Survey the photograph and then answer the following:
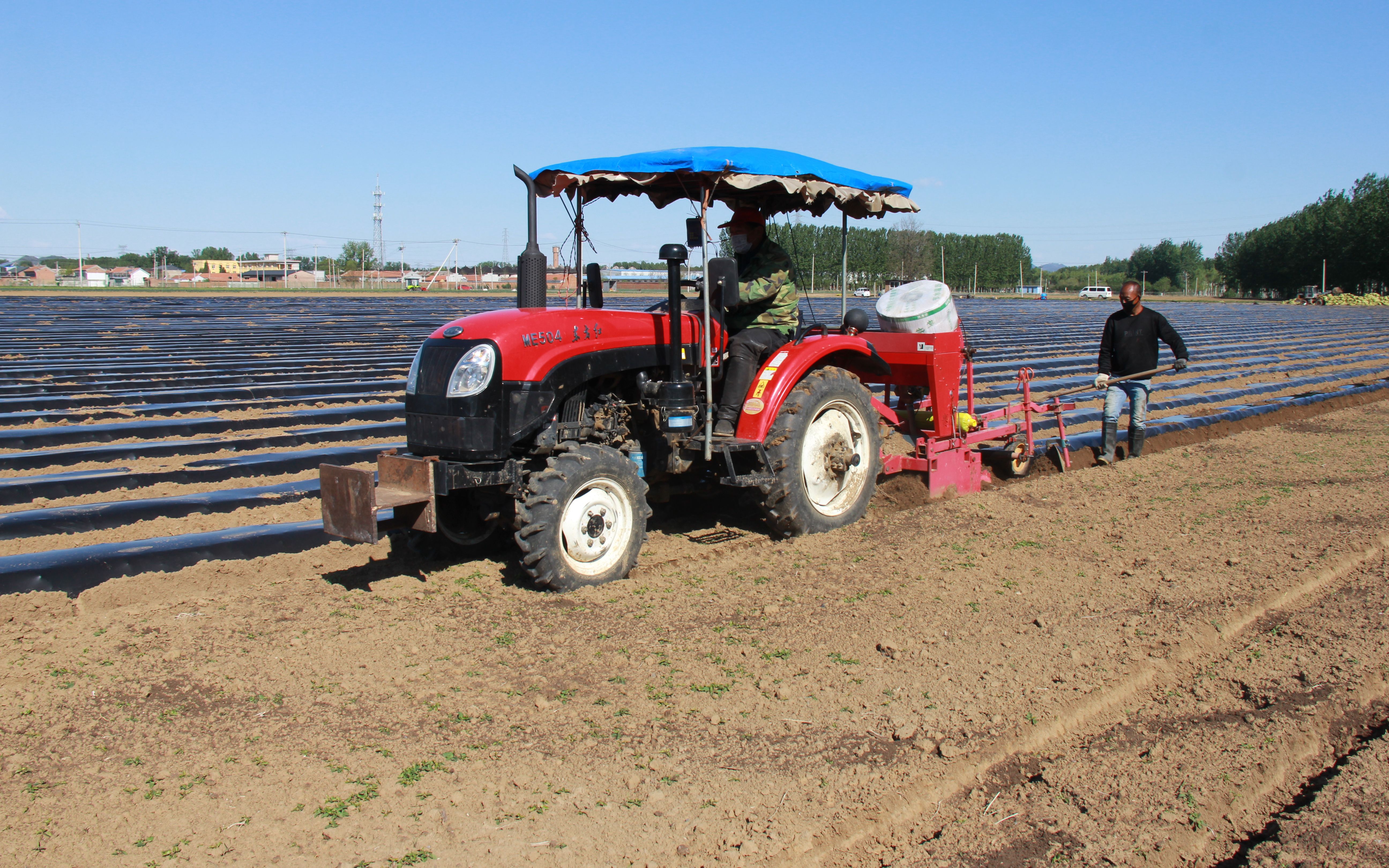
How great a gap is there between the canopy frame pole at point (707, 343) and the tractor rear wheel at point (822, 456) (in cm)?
41

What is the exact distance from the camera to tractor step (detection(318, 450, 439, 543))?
420 cm

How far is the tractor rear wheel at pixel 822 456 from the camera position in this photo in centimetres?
539

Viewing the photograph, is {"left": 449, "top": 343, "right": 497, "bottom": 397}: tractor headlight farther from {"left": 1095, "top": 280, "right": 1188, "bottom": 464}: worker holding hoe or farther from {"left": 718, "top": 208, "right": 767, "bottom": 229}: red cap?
{"left": 1095, "top": 280, "right": 1188, "bottom": 464}: worker holding hoe

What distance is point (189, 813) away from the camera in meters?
2.73

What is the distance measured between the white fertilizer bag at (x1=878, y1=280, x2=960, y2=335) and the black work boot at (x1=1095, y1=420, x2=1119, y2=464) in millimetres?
1970

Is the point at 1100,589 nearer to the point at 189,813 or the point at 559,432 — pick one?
the point at 559,432

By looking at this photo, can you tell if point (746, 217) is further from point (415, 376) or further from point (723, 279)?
point (415, 376)

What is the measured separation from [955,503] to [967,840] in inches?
157

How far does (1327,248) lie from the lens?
65.1 meters

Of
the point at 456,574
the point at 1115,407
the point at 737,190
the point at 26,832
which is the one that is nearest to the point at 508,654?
the point at 456,574

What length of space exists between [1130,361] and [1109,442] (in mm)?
701

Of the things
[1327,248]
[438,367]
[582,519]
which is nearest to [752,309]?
[582,519]

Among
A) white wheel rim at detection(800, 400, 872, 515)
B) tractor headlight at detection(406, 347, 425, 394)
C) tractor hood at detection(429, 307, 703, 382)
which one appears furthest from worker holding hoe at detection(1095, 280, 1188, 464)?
tractor headlight at detection(406, 347, 425, 394)

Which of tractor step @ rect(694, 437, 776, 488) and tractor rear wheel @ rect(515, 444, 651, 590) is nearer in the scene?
tractor rear wheel @ rect(515, 444, 651, 590)
